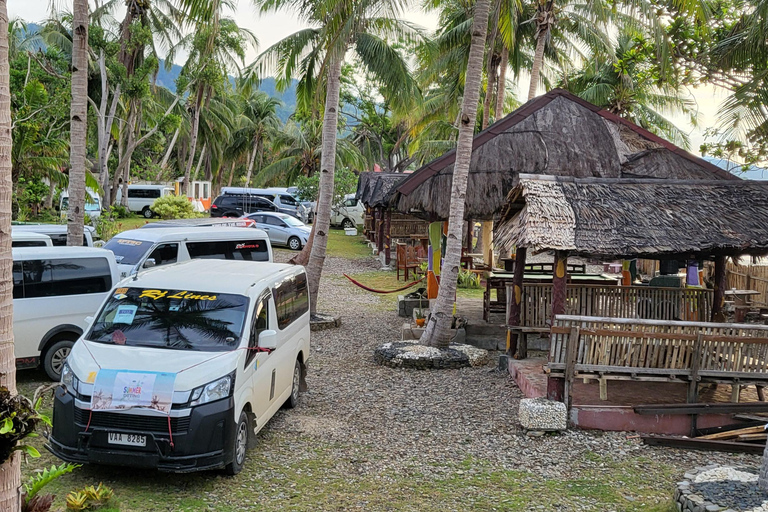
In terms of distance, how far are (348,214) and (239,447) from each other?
33297mm

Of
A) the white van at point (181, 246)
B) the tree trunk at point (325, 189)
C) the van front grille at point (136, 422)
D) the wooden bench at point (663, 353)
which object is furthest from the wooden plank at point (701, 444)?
the white van at point (181, 246)

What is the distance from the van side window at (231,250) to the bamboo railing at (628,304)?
6.26 m

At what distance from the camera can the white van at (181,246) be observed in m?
13.6

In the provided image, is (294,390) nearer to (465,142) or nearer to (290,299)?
(290,299)

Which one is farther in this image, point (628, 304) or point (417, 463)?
point (628, 304)

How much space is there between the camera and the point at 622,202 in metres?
10.1

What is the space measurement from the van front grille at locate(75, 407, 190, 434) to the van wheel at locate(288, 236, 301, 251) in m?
22.4

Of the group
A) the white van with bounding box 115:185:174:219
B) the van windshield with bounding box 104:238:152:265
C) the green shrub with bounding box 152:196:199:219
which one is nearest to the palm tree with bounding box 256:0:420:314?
the van windshield with bounding box 104:238:152:265

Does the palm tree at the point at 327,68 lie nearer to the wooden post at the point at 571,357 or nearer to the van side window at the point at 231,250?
the van side window at the point at 231,250

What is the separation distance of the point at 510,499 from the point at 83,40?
9921mm

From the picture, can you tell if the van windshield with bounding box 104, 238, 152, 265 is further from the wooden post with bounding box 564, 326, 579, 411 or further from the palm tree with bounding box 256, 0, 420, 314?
the wooden post with bounding box 564, 326, 579, 411

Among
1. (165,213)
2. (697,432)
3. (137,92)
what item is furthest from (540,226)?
(165,213)

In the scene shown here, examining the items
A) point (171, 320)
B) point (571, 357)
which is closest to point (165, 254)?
point (171, 320)

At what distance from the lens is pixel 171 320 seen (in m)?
7.46
